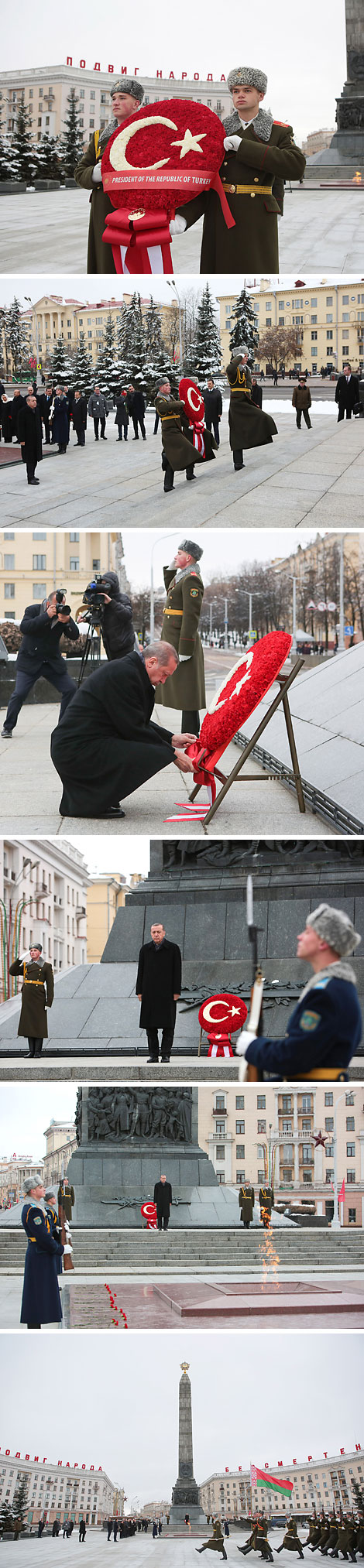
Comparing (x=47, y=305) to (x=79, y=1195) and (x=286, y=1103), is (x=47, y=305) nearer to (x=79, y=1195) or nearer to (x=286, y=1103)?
(x=79, y=1195)

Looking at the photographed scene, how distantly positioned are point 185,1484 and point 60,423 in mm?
7210

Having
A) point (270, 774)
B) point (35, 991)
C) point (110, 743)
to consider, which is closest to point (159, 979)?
point (35, 991)

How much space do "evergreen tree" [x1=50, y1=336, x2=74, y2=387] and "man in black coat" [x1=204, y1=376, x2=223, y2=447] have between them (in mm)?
856

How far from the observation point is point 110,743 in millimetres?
8133

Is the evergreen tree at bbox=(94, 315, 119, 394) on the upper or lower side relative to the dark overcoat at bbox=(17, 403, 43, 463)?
upper

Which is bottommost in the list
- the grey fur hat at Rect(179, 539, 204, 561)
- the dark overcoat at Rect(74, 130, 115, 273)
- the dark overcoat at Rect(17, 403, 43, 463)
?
the grey fur hat at Rect(179, 539, 204, 561)

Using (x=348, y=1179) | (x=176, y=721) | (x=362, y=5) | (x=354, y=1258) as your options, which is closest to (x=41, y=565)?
(x=176, y=721)

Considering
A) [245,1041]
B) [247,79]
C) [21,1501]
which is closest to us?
[245,1041]

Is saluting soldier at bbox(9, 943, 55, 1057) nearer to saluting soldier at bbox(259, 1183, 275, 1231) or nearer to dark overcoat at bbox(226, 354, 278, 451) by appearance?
saluting soldier at bbox(259, 1183, 275, 1231)

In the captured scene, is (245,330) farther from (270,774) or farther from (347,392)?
(270,774)

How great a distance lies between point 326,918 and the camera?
3.68 meters

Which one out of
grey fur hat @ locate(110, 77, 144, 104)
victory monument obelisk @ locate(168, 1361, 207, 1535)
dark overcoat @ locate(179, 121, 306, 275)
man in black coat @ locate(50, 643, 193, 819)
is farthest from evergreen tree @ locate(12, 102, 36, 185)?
victory monument obelisk @ locate(168, 1361, 207, 1535)

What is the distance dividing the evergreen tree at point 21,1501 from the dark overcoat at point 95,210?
7644 millimetres

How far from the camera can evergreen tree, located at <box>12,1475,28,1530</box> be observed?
8.99 meters
